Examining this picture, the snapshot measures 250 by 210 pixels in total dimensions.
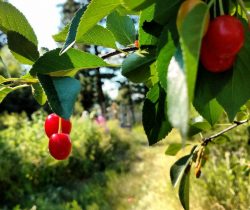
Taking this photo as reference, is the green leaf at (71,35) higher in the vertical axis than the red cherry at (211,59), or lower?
lower

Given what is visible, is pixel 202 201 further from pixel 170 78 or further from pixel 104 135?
pixel 104 135

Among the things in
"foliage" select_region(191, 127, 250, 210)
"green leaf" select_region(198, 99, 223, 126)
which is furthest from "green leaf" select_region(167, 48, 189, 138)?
"foliage" select_region(191, 127, 250, 210)

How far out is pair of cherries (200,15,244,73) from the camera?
0.34 m

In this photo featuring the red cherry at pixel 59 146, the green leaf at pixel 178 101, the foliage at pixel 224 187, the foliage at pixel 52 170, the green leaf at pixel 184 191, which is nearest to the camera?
the green leaf at pixel 178 101

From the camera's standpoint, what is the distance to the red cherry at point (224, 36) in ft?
1.13

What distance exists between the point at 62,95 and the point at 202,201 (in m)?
3.82

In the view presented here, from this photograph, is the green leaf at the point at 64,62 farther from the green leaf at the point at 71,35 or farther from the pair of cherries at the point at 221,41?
the pair of cherries at the point at 221,41

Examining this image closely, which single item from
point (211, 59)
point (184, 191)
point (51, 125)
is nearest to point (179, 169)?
point (184, 191)

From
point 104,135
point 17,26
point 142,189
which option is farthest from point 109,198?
point 17,26

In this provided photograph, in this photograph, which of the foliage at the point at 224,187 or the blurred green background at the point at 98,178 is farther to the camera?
the blurred green background at the point at 98,178

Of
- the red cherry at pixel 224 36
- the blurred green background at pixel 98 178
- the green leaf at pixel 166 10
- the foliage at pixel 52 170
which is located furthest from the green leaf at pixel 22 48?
the foliage at pixel 52 170

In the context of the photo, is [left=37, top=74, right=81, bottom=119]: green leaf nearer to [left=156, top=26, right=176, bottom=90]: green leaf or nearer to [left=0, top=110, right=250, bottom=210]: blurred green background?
[left=156, top=26, right=176, bottom=90]: green leaf

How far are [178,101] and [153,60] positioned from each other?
34 centimetres

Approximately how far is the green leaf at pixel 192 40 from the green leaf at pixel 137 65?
0.29 metres
